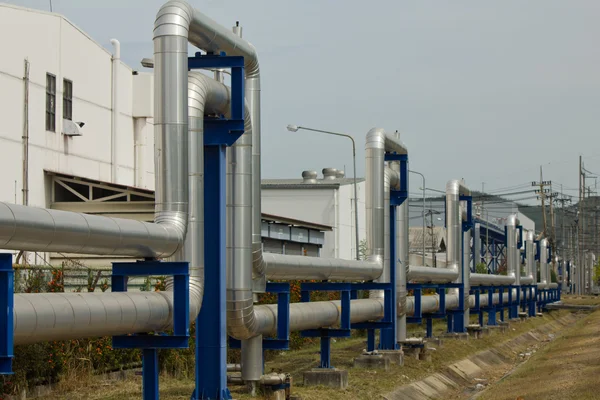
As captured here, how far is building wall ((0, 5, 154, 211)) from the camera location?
27672 millimetres

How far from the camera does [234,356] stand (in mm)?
22781

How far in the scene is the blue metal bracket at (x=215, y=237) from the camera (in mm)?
14547

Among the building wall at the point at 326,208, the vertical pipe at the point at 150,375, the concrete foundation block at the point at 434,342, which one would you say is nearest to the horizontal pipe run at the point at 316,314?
the vertical pipe at the point at 150,375

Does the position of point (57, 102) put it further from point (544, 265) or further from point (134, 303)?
Result: point (544, 265)

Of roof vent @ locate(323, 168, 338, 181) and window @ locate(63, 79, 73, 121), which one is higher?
roof vent @ locate(323, 168, 338, 181)

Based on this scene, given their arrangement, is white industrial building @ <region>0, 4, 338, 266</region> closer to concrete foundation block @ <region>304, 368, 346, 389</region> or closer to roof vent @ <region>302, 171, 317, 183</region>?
concrete foundation block @ <region>304, 368, 346, 389</region>

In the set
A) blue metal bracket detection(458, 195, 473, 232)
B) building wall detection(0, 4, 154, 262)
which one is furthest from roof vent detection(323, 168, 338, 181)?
building wall detection(0, 4, 154, 262)

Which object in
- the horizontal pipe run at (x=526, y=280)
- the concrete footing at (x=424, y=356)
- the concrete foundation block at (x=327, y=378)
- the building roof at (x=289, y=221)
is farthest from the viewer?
the horizontal pipe run at (x=526, y=280)

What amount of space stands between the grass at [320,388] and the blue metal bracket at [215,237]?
4.05 feet

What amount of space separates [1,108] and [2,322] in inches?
747

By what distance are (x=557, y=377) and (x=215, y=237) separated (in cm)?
1286

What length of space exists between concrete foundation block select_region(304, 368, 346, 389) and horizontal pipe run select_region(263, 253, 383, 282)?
1793mm

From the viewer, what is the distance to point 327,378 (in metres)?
19.1

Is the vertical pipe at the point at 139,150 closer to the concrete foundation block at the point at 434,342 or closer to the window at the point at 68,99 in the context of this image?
the window at the point at 68,99
